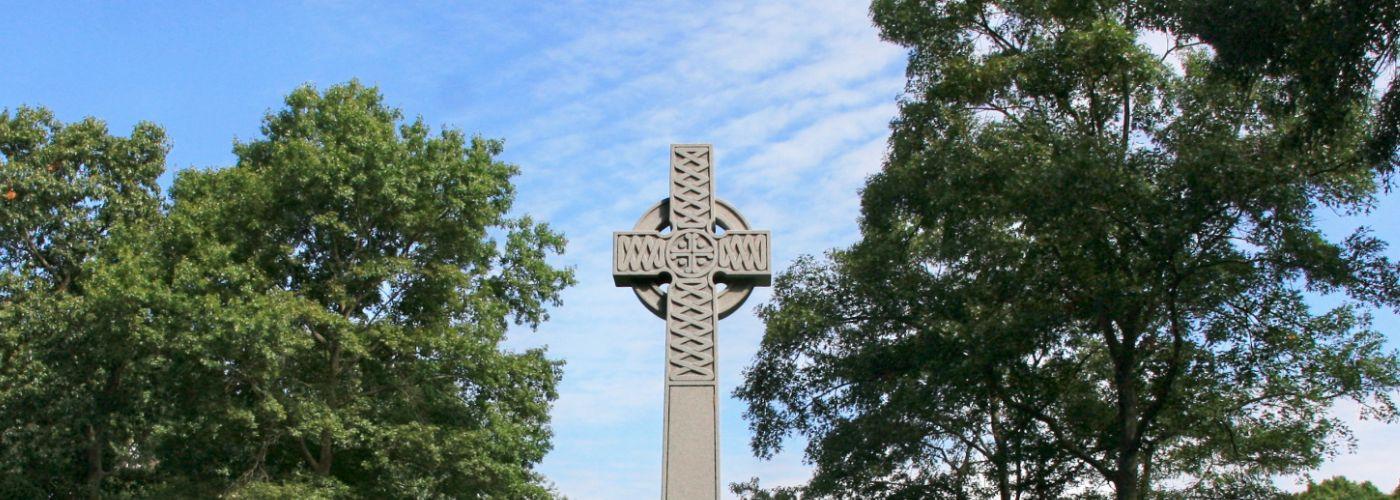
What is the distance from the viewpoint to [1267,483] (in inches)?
616

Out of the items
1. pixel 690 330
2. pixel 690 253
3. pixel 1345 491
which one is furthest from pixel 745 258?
pixel 1345 491

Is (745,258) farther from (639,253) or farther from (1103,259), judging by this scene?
(1103,259)

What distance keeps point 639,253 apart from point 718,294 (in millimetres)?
583

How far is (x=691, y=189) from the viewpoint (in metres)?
8.12

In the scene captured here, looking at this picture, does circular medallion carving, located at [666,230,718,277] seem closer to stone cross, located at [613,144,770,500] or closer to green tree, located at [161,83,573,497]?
stone cross, located at [613,144,770,500]

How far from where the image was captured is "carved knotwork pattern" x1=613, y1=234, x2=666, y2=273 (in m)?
7.82

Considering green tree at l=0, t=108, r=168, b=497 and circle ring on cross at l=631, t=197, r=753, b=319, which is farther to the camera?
green tree at l=0, t=108, r=168, b=497

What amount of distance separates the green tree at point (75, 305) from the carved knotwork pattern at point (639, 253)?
9.80m

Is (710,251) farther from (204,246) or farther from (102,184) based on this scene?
(102,184)

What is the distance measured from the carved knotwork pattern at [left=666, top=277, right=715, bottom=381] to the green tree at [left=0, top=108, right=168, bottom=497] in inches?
399

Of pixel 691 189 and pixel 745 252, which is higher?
pixel 691 189

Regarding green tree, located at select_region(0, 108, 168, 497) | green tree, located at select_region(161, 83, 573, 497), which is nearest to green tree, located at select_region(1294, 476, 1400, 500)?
green tree, located at select_region(161, 83, 573, 497)

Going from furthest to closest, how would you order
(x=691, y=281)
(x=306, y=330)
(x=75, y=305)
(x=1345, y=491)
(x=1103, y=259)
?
1. (x=1345, y=491)
2. (x=75, y=305)
3. (x=306, y=330)
4. (x=1103, y=259)
5. (x=691, y=281)

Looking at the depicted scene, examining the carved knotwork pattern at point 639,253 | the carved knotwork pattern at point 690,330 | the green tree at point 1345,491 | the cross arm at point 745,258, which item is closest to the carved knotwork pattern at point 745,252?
the cross arm at point 745,258
